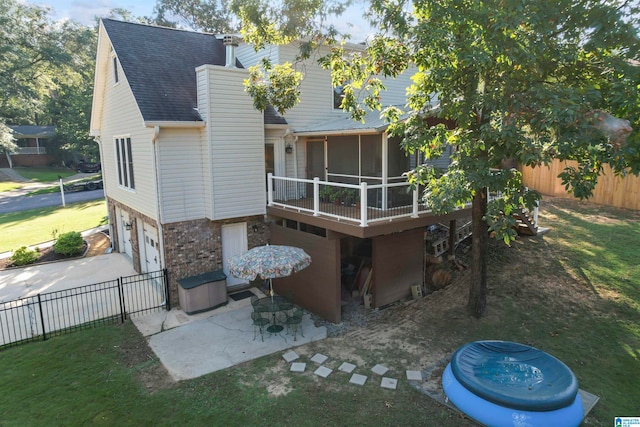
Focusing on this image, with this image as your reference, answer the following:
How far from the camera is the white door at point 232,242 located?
42.7 feet

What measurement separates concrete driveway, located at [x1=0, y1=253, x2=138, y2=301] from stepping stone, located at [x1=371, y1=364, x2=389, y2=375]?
34.2 feet

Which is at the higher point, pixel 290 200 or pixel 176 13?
pixel 176 13

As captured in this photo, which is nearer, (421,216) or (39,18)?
(421,216)

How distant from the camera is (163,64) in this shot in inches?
513

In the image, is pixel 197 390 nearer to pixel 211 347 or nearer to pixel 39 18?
pixel 211 347

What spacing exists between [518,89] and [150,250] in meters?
12.1

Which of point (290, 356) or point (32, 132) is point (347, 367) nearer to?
point (290, 356)

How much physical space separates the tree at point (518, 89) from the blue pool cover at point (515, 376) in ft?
7.66

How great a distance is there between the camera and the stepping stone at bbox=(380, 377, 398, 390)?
777cm

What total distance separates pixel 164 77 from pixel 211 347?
837 cm

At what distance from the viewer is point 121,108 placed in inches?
550

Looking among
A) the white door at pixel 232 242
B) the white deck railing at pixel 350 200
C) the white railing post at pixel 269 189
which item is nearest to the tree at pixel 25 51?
the white door at pixel 232 242

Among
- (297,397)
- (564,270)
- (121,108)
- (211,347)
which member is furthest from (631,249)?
(121,108)

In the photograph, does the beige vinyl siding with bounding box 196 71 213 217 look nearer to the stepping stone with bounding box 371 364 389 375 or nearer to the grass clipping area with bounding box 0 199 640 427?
the grass clipping area with bounding box 0 199 640 427
